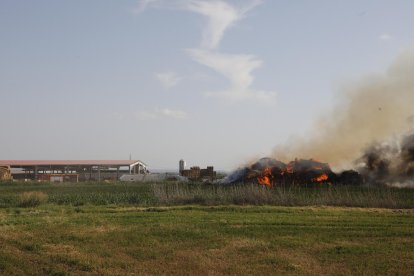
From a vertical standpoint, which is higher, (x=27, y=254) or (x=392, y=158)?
(x=392, y=158)

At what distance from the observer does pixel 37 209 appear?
24.1m

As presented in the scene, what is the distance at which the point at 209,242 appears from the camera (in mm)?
14945

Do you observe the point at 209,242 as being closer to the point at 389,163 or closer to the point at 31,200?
A: the point at 31,200

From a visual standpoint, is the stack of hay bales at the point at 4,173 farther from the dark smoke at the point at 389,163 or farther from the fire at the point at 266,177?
the dark smoke at the point at 389,163

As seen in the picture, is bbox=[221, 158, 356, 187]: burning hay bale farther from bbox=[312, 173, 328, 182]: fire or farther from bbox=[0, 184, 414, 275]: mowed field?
bbox=[0, 184, 414, 275]: mowed field

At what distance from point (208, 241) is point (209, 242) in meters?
0.16

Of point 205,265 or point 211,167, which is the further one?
point 211,167

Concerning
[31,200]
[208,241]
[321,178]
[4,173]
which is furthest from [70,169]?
[208,241]

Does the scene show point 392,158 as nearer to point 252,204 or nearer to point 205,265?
point 252,204

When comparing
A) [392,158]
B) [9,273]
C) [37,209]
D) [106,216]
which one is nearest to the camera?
[9,273]

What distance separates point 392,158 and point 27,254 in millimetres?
39490

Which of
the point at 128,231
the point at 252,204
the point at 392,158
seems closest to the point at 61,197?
the point at 252,204

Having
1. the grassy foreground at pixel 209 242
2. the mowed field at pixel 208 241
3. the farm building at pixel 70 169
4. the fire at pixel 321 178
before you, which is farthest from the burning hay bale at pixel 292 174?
the farm building at pixel 70 169

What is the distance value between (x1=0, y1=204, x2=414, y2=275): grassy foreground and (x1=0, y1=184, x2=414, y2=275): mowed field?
→ 0.09ft
